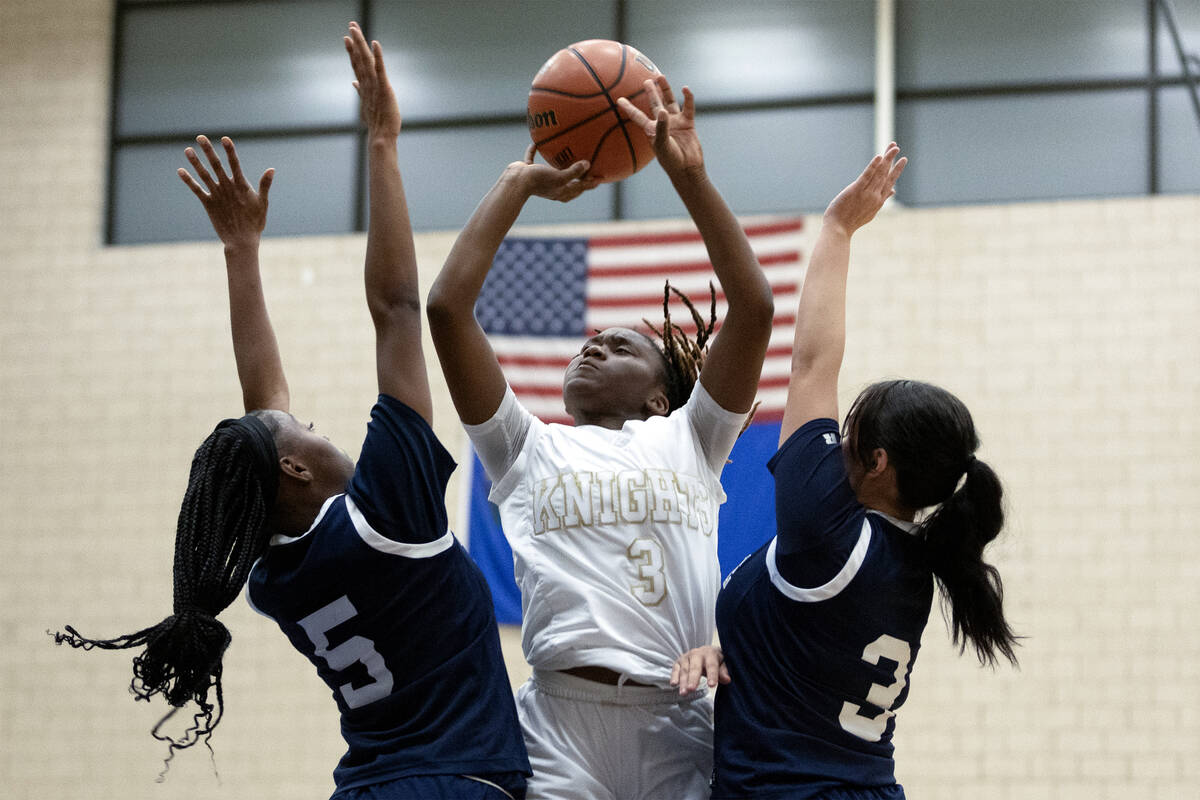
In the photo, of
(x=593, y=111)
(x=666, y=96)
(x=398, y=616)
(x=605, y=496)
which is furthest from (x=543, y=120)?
(x=398, y=616)

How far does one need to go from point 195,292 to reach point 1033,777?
20.4 feet

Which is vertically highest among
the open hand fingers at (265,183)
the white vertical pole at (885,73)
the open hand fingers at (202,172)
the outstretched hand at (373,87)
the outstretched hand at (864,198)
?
the white vertical pole at (885,73)

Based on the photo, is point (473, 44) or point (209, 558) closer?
point (209, 558)

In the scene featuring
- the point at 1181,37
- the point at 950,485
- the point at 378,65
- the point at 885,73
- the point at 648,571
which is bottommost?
the point at 648,571

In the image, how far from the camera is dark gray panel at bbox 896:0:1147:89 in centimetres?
880

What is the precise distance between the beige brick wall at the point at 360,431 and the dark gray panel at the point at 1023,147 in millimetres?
277

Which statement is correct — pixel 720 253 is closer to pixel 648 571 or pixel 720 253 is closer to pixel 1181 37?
pixel 648 571

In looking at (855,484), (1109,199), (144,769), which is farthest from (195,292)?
(855,484)

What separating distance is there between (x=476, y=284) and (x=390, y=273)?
0.77ft

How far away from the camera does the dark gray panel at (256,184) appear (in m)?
9.64

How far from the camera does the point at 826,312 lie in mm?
3062

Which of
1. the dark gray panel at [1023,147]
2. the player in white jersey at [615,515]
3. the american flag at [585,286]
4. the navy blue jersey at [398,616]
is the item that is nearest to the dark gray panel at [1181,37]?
the dark gray panel at [1023,147]

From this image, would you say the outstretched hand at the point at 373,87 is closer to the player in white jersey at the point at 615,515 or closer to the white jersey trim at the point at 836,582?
the player in white jersey at the point at 615,515

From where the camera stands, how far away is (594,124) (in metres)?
3.42
